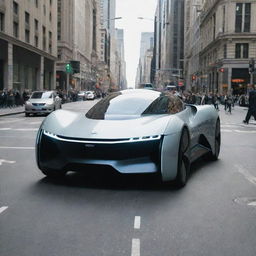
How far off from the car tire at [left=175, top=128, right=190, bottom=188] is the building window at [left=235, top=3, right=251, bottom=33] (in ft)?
194

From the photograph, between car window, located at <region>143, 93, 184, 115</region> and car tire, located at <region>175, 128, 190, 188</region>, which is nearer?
car tire, located at <region>175, 128, 190, 188</region>

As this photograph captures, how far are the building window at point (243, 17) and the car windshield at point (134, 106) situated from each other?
5819cm

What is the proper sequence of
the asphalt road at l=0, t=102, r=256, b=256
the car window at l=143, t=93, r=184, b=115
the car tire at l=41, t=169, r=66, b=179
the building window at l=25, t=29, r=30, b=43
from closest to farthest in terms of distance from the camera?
the asphalt road at l=0, t=102, r=256, b=256 → the car tire at l=41, t=169, r=66, b=179 → the car window at l=143, t=93, r=184, b=115 → the building window at l=25, t=29, r=30, b=43

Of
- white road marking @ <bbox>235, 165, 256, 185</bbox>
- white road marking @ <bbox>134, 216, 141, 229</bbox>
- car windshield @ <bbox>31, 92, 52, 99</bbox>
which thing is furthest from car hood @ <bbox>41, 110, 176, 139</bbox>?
car windshield @ <bbox>31, 92, 52, 99</bbox>

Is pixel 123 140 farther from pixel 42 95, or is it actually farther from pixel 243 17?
pixel 243 17

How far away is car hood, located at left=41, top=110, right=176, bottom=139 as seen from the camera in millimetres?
6090

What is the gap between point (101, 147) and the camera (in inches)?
235

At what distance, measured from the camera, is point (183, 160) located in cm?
650

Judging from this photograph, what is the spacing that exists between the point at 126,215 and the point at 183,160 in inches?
70.8

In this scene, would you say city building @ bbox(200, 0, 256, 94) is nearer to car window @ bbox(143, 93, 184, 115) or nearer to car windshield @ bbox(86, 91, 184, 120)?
car window @ bbox(143, 93, 184, 115)

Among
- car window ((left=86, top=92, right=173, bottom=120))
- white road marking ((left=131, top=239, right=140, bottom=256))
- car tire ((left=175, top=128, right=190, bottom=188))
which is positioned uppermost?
car window ((left=86, top=92, right=173, bottom=120))

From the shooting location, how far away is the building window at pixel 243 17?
62500mm

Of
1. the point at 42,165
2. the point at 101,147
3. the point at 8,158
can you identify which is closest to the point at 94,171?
the point at 101,147

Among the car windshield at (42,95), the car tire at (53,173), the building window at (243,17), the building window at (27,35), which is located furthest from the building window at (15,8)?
the car tire at (53,173)
